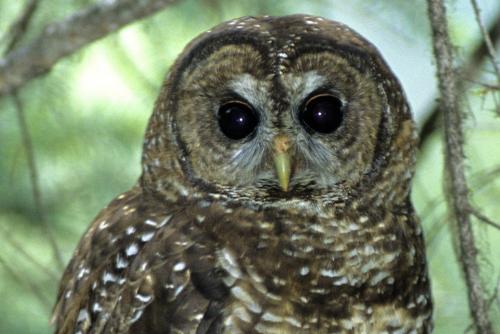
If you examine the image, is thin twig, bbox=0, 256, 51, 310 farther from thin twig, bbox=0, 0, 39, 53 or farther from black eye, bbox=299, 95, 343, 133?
black eye, bbox=299, 95, 343, 133

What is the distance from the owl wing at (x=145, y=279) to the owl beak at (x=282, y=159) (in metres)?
0.32

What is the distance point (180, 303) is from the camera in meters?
3.49

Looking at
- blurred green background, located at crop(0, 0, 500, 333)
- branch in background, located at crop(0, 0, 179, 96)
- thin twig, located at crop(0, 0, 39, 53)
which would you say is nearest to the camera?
branch in background, located at crop(0, 0, 179, 96)

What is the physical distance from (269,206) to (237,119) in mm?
327

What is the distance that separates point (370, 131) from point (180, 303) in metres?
0.82

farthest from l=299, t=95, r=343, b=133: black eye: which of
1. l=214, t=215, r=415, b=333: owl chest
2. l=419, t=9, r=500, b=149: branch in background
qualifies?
l=419, t=9, r=500, b=149: branch in background

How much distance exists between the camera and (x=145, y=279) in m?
3.52

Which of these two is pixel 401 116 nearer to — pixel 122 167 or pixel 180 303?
pixel 180 303

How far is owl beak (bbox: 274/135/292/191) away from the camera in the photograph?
351cm

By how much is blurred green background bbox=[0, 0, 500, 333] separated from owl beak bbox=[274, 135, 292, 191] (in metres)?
1.23

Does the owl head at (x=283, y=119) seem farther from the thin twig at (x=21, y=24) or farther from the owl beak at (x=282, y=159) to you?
the thin twig at (x=21, y=24)

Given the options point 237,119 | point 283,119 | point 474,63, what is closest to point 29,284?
point 237,119

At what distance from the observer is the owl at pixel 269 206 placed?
11.5 ft

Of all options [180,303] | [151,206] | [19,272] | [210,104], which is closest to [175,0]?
[210,104]
